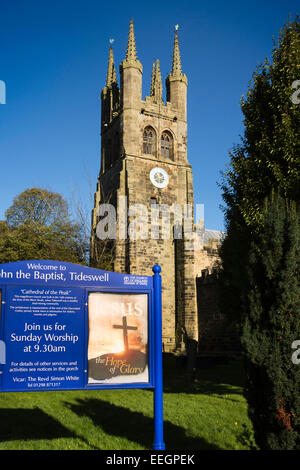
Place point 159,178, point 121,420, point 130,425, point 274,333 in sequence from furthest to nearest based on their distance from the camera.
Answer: point 159,178 → point 121,420 → point 130,425 → point 274,333

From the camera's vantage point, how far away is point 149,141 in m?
36.5

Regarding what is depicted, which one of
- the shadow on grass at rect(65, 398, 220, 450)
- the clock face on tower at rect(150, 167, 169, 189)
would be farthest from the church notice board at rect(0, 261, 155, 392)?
the clock face on tower at rect(150, 167, 169, 189)

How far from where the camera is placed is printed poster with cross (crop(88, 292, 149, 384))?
6223 mm

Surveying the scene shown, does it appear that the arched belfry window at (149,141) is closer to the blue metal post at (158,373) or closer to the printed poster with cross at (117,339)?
the blue metal post at (158,373)

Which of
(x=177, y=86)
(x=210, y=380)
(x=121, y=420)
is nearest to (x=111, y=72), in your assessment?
(x=177, y=86)

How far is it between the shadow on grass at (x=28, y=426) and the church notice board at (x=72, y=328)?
8.72 feet

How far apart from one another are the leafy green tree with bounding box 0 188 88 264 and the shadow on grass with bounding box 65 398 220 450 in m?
16.2

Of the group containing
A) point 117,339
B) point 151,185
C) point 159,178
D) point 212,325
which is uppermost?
point 159,178

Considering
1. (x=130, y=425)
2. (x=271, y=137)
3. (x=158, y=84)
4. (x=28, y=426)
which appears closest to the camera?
(x=28, y=426)

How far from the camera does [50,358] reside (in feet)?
19.5

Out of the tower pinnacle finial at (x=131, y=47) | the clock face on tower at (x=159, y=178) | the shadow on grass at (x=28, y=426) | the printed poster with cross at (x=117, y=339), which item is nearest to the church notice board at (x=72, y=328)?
the printed poster with cross at (x=117, y=339)

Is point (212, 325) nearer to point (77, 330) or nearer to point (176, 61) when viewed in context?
point (176, 61)

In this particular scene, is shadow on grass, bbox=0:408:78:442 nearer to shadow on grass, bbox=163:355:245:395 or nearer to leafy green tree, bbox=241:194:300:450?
leafy green tree, bbox=241:194:300:450

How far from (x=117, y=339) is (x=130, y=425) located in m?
3.70
